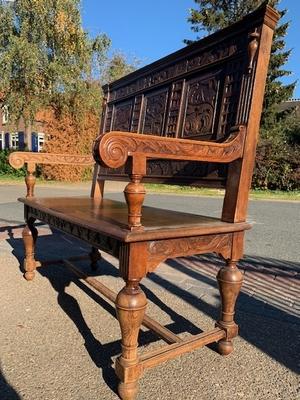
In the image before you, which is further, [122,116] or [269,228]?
[269,228]

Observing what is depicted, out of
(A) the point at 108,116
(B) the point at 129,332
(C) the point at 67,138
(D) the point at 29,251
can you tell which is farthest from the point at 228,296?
(C) the point at 67,138

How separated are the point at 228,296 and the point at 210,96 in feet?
4.34

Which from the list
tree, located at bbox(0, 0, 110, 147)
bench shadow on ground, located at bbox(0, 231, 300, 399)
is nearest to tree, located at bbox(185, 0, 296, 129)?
tree, located at bbox(0, 0, 110, 147)

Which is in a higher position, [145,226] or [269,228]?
[145,226]

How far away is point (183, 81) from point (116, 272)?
6.82ft

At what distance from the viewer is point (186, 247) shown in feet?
6.76

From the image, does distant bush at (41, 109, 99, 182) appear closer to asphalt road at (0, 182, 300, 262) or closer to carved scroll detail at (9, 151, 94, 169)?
asphalt road at (0, 182, 300, 262)

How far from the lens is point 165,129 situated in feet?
10.3

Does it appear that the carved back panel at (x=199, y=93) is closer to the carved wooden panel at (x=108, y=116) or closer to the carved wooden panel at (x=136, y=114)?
the carved wooden panel at (x=136, y=114)

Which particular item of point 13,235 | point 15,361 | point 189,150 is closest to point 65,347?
point 15,361

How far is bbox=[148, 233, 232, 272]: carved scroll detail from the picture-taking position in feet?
6.34

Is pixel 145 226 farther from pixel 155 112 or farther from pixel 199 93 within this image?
pixel 155 112

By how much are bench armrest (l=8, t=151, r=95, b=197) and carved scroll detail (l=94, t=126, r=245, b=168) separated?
6.73 ft

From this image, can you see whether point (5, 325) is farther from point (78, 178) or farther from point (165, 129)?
point (78, 178)
